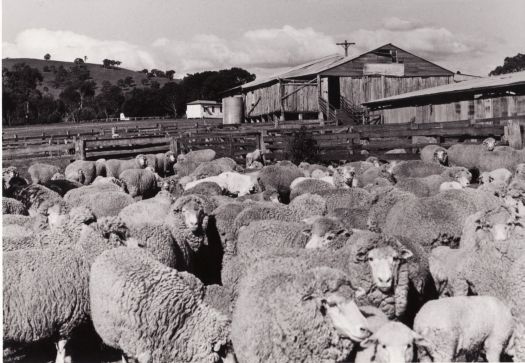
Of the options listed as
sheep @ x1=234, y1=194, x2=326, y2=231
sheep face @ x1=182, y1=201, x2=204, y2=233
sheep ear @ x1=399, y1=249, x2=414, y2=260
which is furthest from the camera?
sheep @ x1=234, y1=194, x2=326, y2=231

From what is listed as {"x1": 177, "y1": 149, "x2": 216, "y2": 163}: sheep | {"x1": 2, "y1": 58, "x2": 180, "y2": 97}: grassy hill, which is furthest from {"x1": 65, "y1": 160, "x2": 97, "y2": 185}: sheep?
{"x1": 2, "y1": 58, "x2": 180, "y2": 97}: grassy hill

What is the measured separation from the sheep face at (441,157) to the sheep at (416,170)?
6.09 ft

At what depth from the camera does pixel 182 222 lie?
7.55 metres

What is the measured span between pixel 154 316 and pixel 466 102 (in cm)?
2513

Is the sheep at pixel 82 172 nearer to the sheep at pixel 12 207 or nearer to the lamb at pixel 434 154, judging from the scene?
the sheep at pixel 12 207

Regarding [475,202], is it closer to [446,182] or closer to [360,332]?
[446,182]

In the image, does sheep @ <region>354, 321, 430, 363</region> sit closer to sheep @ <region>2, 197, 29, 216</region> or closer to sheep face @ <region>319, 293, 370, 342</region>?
sheep face @ <region>319, 293, 370, 342</region>

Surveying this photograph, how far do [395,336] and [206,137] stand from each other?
20389 mm

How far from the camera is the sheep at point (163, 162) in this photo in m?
19.0

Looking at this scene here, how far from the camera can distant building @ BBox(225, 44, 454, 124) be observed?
38344 millimetres

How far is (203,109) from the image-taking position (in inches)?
3602

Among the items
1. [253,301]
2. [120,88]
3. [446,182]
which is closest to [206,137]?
[446,182]

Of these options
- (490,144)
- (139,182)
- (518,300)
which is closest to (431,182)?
(490,144)

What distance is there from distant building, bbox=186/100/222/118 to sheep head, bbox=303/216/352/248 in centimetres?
8556
